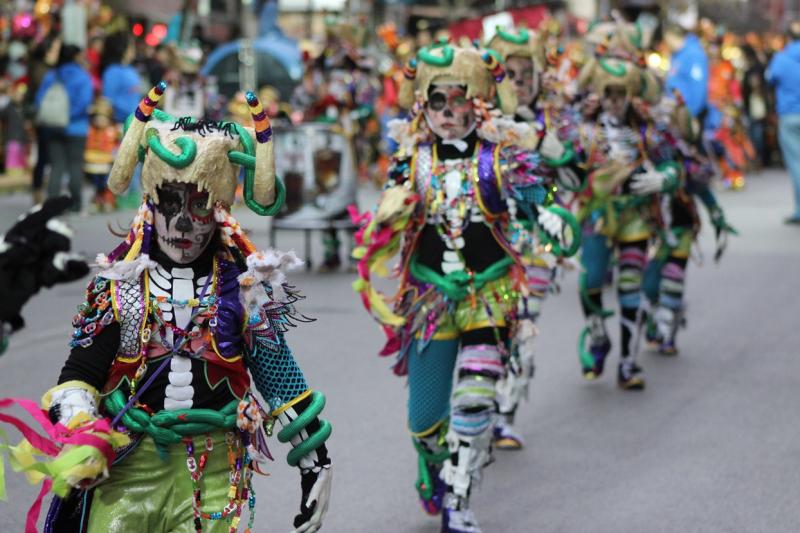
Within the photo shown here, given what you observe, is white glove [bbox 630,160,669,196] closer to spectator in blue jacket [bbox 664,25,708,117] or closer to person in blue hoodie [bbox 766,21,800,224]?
person in blue hoodie [bbox 766,21,800,224]

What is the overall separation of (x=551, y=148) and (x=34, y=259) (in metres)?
2.54

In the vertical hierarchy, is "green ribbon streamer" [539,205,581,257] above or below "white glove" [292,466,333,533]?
above

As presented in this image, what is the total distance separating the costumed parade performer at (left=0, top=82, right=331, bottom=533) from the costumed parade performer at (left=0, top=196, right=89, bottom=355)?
1822mm

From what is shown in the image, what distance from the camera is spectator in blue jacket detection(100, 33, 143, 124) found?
17969 millimetres

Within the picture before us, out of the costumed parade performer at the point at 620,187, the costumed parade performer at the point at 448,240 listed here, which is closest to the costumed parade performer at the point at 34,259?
the costumed parade performer at the point at 448,240

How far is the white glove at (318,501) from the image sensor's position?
3.87 metres

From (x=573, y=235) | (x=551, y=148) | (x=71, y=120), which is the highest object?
(x=551, y=148)

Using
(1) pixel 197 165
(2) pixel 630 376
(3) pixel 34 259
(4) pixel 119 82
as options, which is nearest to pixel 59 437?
(1) pixel 197 165

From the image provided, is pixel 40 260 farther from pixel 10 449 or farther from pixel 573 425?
pixel 573 425

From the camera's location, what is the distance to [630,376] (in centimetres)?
890

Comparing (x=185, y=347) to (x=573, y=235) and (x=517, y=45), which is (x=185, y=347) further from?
(x=517, y=45)

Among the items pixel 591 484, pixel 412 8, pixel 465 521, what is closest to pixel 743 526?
pixel 591 484

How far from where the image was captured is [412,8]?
37.5m

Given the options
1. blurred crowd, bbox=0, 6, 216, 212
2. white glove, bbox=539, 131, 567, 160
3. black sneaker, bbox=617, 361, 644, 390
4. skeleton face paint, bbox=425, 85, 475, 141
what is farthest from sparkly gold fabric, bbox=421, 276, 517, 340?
blurred crowd, bbox=0, 6, 216, 212
